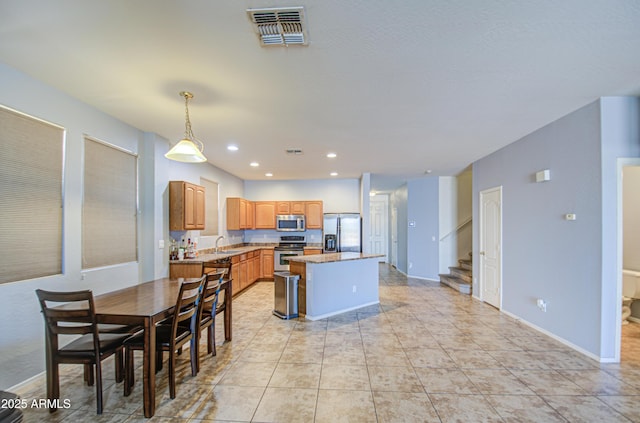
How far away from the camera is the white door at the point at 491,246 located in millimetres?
4988

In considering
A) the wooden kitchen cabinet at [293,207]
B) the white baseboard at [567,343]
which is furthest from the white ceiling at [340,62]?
the wooden kitchen cabinet at [293,207]

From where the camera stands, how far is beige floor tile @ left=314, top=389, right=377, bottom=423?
2213mm

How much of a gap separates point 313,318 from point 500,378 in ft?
8.35

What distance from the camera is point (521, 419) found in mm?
2205

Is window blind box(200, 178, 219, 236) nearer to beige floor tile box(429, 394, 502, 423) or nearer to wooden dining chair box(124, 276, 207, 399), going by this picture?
wooden dining chair box(124, 276, 207, 399)

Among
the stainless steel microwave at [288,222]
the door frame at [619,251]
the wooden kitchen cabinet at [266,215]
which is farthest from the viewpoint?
the wooden kitchen cabinet at [266,215]

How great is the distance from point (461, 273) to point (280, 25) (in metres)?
6.66

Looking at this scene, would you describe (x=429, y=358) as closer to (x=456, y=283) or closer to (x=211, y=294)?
(x=211, y=294)

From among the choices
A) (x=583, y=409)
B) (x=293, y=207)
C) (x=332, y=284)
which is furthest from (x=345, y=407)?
(x=293, y=207)

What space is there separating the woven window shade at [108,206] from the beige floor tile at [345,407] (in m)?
3.01

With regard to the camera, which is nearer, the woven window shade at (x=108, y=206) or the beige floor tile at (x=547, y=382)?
the beige floor tile at (x=547, y=382)

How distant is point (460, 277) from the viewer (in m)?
6.80

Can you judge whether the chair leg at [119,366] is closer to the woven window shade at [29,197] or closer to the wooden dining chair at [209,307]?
the wooden dining chair at [209,307]

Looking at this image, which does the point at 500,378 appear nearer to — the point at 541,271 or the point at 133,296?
the point at 541,271
